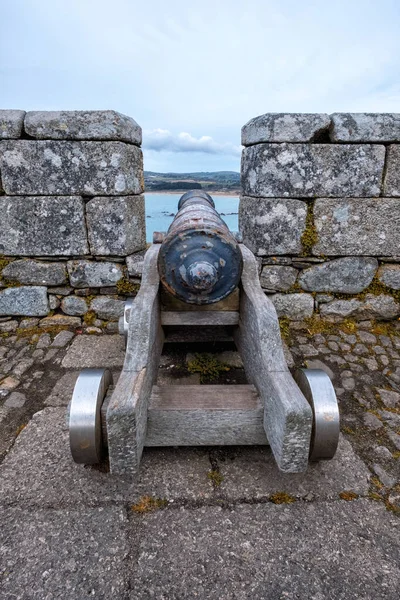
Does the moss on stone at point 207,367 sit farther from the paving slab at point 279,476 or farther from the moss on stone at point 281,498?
the moss on stone at point 281,498

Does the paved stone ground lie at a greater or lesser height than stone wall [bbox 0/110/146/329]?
lesser

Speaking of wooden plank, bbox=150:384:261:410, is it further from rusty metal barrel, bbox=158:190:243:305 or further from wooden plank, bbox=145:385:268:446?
rusty metal barrel, bbox=158:190:243:305

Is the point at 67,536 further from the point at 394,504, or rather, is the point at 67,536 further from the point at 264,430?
the point at 394,504

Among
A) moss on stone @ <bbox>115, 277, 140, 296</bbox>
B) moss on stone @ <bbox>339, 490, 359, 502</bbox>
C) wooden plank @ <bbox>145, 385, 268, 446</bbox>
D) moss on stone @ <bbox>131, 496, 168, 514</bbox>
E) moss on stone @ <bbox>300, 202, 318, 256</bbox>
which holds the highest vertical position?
moss on stone @ <bbox>300, 202, 318, 256</bbox>

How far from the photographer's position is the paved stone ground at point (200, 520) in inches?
58.5

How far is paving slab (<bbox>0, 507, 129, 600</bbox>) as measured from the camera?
4.78 ft

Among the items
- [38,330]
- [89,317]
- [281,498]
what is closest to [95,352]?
[89,317]

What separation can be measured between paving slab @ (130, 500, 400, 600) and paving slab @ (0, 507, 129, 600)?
0.11m

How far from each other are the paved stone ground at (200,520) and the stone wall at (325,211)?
5.09ft

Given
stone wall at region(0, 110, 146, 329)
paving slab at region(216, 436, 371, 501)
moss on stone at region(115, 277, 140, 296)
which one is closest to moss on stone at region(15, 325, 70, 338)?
stone wall at region(0, 110, 146, 329)

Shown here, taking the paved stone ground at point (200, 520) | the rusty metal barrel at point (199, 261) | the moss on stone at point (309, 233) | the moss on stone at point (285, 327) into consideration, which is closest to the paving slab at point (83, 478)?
the paved stone ground at point (200, 520)

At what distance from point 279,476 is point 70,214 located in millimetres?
2955

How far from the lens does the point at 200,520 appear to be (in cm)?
175

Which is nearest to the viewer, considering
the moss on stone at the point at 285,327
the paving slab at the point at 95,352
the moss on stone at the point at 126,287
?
the paving slab at the point at 95,352
